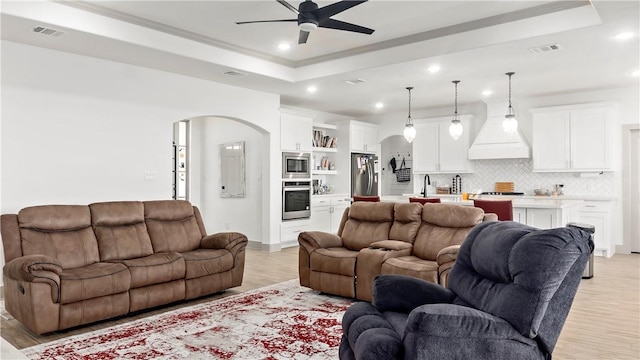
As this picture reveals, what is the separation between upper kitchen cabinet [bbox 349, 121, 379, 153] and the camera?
923 cm

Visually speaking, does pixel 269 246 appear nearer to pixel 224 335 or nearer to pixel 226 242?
pixel 226 242

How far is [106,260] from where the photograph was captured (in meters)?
4.21

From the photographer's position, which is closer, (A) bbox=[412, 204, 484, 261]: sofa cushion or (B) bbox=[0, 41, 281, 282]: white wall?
(A) bbox=[412, 204, 484, 261]: sofa cushion

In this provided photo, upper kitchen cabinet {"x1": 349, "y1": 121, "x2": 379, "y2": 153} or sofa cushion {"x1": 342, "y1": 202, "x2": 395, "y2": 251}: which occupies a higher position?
upper kitchen cabinet {"x1": 349, "y1": 121, "x2": 379, "y2": 153}

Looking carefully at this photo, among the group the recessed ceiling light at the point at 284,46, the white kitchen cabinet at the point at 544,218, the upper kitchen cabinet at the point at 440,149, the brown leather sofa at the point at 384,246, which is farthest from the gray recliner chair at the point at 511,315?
the upper kitchen cabinet at the point at 440,149

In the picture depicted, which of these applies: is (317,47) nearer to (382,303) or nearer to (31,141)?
(31,141)

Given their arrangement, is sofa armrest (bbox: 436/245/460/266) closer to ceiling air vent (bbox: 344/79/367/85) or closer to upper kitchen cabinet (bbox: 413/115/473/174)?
ceiling air vent (bbox: 344/79/367/85)

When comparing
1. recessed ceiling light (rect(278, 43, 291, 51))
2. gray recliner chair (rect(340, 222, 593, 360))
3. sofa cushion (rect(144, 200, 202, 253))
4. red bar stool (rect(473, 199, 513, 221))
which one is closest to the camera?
gray recliner chair (rect(340, 222, 593, 360))

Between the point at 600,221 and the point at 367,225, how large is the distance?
14.2 feet

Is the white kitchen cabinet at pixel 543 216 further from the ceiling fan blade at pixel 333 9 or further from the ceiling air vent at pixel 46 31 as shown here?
the ceiling air vent at pixel 46 31

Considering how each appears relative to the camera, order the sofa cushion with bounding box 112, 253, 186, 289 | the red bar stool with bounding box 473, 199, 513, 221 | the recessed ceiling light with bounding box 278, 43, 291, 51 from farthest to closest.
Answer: the recessed ceiling light with bounding box 278, 43, 291, 51 < the red bar stool with bounding box 473, 199, 513, 221 < the sofa cushion with bounding box 112, 253, 186, 289

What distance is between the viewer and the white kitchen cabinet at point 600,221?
680 centimetres

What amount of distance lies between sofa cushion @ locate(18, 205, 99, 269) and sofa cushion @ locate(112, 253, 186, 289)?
376 mm

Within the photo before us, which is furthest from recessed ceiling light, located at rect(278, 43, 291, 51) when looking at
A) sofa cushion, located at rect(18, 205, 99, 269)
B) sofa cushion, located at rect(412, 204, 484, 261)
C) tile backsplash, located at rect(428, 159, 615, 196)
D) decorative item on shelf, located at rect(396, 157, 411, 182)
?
decorative item on shelf, located at rect(396, 157, 411, 182)
